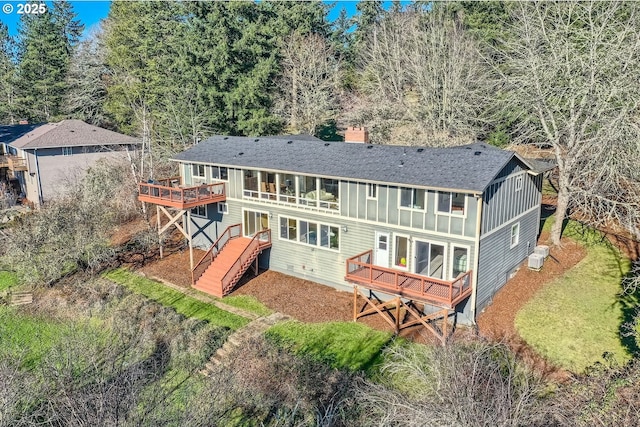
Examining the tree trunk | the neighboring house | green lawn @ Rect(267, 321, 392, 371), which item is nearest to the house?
green lawn @ Rect(267, 321, 392, 371)

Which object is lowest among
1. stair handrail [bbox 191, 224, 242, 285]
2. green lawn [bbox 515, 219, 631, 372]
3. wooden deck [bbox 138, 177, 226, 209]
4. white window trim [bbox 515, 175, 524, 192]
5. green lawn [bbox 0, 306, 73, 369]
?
green lawn [bbox 0, 306, 73, 369]

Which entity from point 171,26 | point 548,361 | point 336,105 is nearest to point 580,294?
point 548,361

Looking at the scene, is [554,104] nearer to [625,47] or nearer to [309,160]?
[625,47]

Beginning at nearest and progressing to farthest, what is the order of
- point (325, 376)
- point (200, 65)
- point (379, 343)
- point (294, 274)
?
point (325, 376)
point (379, 343)
point (294, 274)
point (200, 65)

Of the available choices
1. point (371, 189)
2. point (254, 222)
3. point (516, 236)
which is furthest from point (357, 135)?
point (516, 236)

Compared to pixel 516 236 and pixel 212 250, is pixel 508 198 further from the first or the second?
pixel 212 250

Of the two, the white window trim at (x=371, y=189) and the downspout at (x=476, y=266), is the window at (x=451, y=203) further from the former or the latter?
the white window trim at (x=371, y=189)

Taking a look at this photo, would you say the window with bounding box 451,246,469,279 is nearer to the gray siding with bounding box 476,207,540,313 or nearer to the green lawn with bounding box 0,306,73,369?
the gray siding with bounding box 476,207,540,313
